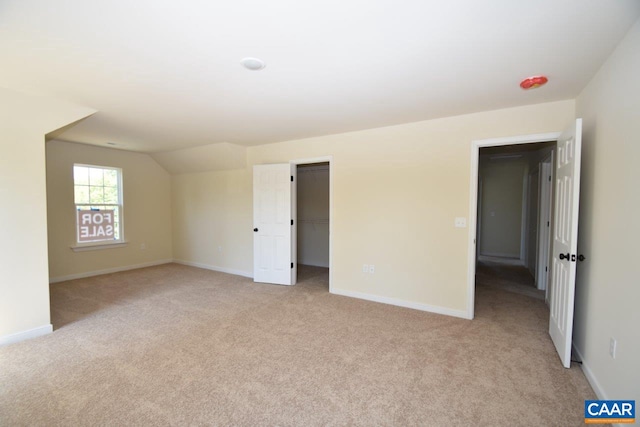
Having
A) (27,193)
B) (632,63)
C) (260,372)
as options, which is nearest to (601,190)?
(632,63)

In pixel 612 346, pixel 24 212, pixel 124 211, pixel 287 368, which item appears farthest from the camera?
pixel 124 211

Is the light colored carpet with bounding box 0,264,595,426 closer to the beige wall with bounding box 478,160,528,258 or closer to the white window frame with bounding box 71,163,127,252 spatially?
the white window frame with bounding box 71,163,127,252

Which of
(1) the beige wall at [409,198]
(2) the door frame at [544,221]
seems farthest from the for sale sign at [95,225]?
(2) the door frame at [544,221]

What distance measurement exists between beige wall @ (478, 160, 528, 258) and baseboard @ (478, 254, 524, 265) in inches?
2.0

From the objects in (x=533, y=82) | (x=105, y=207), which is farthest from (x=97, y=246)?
(x=533, y=82)

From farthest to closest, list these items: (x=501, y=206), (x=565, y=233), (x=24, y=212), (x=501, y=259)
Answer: (x=501, y=206) < (x=501, y=259) < (x=24, y=212) < (x=565, y=233)

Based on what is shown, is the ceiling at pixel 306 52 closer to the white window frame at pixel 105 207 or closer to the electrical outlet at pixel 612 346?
the electrical outlet at pixel 612 346

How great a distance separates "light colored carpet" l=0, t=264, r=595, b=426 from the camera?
5.95ft

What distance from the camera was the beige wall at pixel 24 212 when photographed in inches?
104

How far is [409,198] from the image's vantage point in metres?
3.62

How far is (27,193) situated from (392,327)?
154 inches

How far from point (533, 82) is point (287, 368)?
122 inches

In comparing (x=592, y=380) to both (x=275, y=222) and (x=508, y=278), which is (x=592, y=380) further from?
(x=275, y=222)

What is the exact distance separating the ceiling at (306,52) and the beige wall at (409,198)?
0.30m
